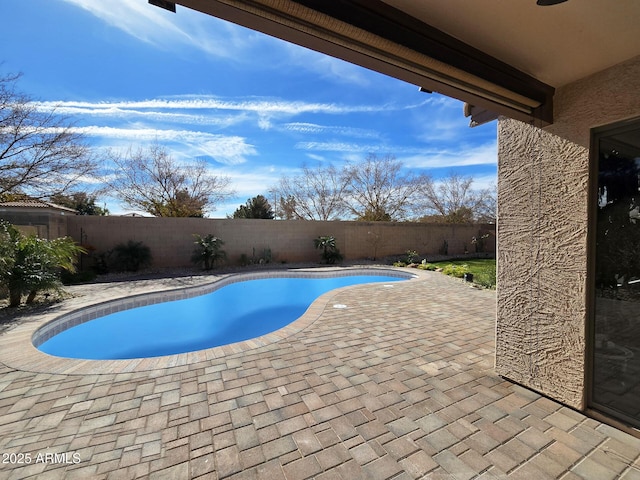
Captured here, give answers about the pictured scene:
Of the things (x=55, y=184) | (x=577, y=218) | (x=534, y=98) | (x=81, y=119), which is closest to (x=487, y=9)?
(x=534, y=98)

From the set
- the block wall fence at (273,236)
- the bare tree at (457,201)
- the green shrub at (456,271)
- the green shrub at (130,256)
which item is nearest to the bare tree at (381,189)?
the bare tree at (457,201)

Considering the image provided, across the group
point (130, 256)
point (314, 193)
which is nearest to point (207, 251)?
point (130, 256)

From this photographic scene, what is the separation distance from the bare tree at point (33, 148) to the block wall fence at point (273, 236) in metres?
2.26

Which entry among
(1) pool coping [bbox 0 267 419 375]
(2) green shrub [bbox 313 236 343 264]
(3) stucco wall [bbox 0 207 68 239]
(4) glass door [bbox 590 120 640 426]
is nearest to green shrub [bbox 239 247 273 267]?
(2) green shrub [bbox 313 236 343 264]

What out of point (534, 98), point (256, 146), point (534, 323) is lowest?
point (534, 323)

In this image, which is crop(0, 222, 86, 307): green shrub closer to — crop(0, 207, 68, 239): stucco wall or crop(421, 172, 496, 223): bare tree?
crop(0, 207, 68, 239): stucco wall

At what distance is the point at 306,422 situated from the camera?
2.64m

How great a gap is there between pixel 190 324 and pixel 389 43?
24.9 ft

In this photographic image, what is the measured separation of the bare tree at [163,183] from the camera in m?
18.2

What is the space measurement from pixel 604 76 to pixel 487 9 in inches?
67.2

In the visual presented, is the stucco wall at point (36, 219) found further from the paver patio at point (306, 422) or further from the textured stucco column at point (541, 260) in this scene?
the textured stucco column at point (541, 260)

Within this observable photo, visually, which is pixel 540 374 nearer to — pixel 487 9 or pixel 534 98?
pixel 534 98

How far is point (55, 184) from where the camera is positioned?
1196cm

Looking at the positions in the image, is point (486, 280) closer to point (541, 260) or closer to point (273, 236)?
point (541, 260)
